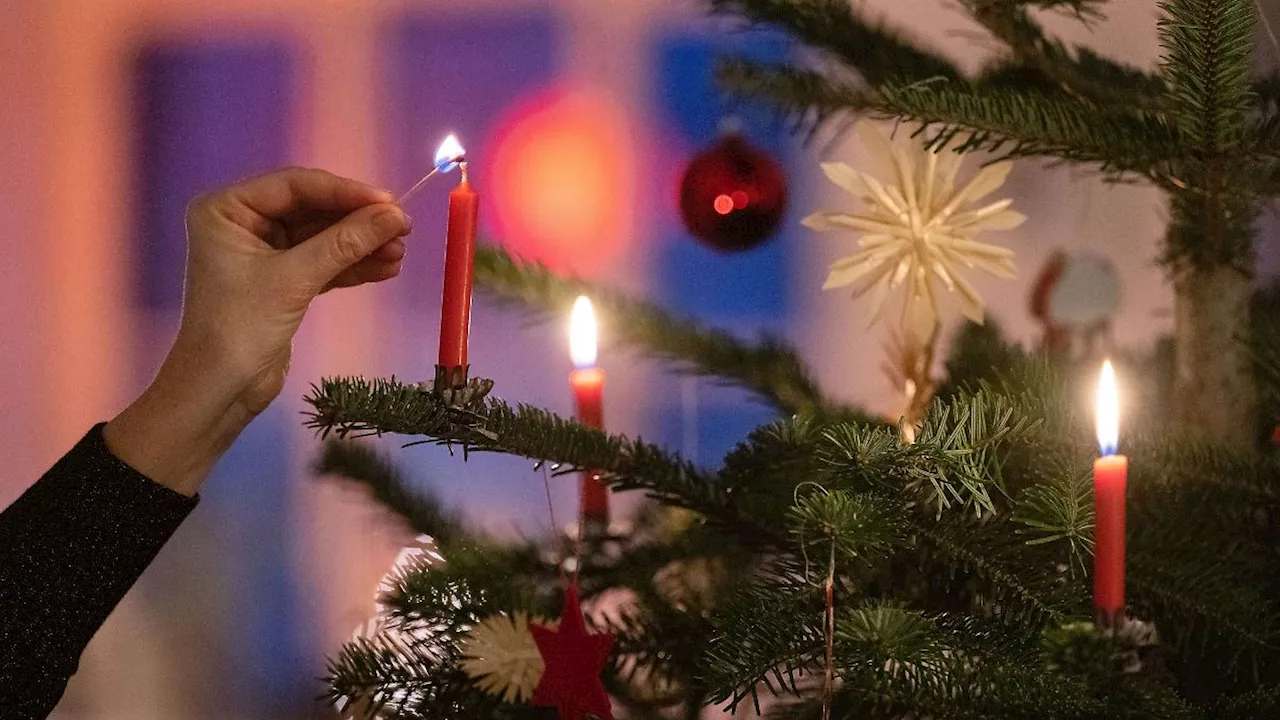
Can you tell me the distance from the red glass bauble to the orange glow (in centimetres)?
19

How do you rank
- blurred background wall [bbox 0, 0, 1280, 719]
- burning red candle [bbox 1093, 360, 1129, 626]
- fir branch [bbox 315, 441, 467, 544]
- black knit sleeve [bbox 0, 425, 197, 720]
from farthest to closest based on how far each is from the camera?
1. blurred background wall [bbox 0, 0, 1280, 719]
2. fir branch [bbox 315, 441, 467, 544]
3. black knit sleeve [bbox 0, 425, 197, 720]
4. burning red candle [bbox 1093, 360, 1129, 626]

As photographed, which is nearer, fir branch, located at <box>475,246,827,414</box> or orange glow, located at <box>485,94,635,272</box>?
fir branch, located at <box>475,246,827,414</box>

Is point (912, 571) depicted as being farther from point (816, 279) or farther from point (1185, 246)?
point (816, 279)

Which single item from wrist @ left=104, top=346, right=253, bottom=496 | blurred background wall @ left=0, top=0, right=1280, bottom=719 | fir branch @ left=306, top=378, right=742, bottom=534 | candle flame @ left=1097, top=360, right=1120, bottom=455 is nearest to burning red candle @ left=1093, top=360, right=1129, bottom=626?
candle flame @ left=1097, top=360, right=1120, bottom=455

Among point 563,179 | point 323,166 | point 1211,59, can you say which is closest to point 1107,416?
point 1211,59

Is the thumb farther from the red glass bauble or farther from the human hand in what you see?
the red glass bauble

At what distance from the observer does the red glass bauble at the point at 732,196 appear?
4.03 ft

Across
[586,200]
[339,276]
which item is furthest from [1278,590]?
[586,200]

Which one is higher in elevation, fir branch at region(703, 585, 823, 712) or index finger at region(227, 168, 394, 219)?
index finger at region(227, 168, 394, 219)

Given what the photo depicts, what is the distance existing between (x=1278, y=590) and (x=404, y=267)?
3.52ft

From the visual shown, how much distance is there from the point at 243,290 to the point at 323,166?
823 mm

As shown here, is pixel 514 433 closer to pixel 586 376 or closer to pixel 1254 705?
pixel 586 376

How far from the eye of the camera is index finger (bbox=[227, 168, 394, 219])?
65cm

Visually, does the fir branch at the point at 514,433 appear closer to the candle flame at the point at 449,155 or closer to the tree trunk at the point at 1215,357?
the candle flame at the point at 449,155
